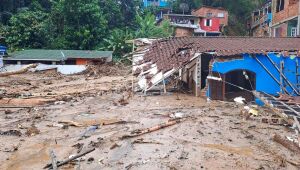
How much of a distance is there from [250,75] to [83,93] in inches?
349

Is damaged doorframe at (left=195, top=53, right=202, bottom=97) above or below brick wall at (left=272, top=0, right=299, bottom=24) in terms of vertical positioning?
below

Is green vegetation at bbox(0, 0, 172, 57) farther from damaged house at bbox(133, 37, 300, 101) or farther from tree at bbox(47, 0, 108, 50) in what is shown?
damaged house at bbox(133, 37, 300, 101)

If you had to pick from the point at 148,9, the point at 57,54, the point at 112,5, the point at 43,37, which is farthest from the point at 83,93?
the point at 148,9

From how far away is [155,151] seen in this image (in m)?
9.86

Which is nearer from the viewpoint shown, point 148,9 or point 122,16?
point 122,16

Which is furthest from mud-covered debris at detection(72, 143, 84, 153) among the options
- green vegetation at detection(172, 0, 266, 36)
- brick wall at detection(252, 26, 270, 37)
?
green vegetation at detection(172, 0, 266, 36)

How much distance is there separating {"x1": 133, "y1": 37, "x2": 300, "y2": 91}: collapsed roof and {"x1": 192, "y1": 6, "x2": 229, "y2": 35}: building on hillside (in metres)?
30.1

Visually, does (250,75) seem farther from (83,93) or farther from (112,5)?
(112,5)

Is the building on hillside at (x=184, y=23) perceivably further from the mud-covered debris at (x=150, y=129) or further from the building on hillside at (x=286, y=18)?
the mud-covered debris at (x=150, y=129)

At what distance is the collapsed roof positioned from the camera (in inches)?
668

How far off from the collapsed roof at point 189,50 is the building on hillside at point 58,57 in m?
13.3

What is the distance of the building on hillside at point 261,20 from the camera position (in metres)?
43.0

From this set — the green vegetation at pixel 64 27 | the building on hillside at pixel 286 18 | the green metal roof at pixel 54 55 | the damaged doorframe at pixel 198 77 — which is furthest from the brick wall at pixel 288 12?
the green metal roof at pixel 54 55

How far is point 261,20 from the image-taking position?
4650 centimetres
